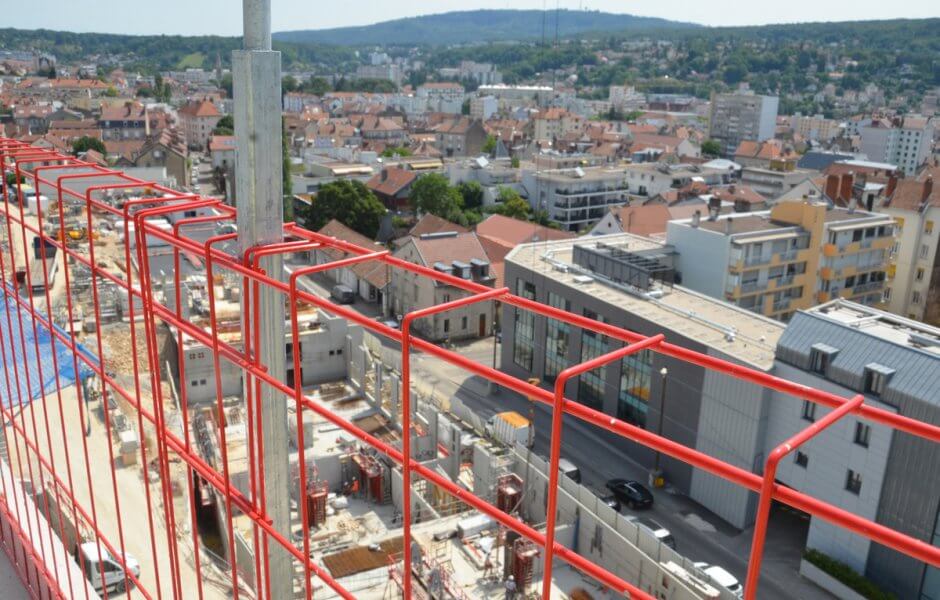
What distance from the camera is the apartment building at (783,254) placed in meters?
9.56

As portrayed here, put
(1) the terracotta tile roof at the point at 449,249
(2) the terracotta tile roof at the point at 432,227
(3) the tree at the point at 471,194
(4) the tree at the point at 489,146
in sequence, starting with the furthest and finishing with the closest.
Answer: (4) the tree at the point at 489,146 < (3) the tree at the point at 471,194 < (2) the terracotta tile roof at the point at 432,227 < (1) the terracotta tile roof at the point at 449,249

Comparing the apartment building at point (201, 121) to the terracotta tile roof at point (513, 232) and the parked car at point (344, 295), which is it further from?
the parked car at point (344, 295)

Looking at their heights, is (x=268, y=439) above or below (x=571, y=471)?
above

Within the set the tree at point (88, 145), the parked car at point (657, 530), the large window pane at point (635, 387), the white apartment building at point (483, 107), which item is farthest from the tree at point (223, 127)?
the parked car at point (657, 530)

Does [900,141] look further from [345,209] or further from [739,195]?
[345,209]

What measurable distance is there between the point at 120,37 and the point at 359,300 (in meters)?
82.2

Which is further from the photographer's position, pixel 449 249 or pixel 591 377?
pixel 449 249

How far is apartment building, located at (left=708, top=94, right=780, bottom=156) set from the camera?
116 ft

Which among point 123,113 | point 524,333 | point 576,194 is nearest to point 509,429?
point 524,333

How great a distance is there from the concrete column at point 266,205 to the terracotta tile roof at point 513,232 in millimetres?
12052

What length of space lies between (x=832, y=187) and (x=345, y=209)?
9258 millimetres

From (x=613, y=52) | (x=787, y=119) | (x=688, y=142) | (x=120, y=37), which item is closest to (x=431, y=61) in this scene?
(x=613, y=52)

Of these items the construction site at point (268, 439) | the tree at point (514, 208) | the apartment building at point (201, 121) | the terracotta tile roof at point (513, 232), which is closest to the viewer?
the construction site at point (268, 439)

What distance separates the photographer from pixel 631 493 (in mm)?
6887
